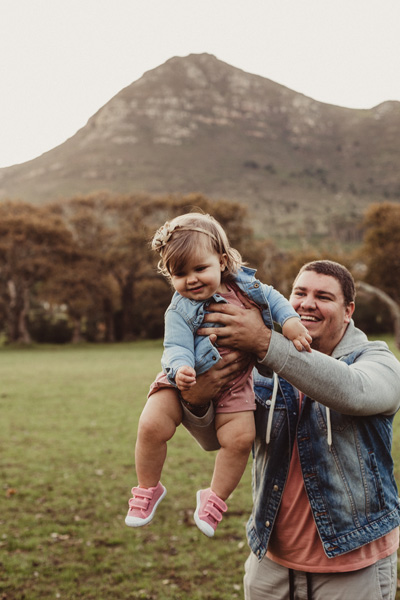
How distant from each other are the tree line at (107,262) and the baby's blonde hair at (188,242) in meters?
40.7

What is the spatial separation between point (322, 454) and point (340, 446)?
0.11m

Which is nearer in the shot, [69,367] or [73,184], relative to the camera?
[69,367]

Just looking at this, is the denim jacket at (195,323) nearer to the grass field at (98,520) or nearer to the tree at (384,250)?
the grass field at (98,520)

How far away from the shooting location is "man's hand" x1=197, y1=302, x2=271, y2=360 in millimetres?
2666

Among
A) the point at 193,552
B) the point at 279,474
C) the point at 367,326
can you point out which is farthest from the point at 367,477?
the point at 367,326

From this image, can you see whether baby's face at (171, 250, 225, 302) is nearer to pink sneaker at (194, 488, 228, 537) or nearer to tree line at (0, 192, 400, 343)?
pink sneaker at (194, 488, 228, 537)

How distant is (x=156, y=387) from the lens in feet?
9.61

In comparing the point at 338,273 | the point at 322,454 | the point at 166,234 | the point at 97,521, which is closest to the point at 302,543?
the point at 322,454

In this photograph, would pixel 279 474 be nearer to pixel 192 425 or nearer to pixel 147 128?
pixel 192 425

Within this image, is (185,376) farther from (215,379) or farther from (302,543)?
(302,543)

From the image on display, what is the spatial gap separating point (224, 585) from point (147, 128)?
188963 millimetres

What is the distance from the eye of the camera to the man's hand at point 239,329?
8.75ft

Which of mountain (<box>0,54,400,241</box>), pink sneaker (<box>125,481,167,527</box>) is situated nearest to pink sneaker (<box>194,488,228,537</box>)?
pink sneaker (<box>125,481,167,527</box>)

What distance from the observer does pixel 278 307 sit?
2879mm
